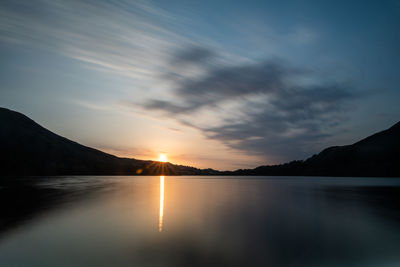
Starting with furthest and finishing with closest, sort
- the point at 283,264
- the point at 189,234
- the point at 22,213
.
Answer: the point at 22,213 < the point at 189,234 < the point at 283,264

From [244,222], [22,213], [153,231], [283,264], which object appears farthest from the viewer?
[22,213]

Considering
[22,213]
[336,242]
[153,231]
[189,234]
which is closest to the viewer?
[336,242]

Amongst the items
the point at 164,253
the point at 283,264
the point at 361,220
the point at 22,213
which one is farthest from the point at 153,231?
the point at 361,220

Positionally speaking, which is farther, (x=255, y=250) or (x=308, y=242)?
(x=308, y=242)

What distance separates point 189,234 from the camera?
19.5m

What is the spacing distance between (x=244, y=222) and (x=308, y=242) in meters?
8.43

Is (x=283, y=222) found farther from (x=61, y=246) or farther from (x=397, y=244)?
(x=61, y=246)

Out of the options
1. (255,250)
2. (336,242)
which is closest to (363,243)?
(336,242)

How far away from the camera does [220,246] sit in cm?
1594

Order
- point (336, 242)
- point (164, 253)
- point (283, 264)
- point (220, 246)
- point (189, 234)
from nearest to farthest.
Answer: point (283, 264)
point (164, 253)
point (220, 246)
point (336, 242)
point (189, 234)

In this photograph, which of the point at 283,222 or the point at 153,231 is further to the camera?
the point at 283,222

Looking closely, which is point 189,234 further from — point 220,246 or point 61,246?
point 61,246

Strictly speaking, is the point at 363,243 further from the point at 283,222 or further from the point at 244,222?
the point at 244,222

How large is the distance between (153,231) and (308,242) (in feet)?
40.0
